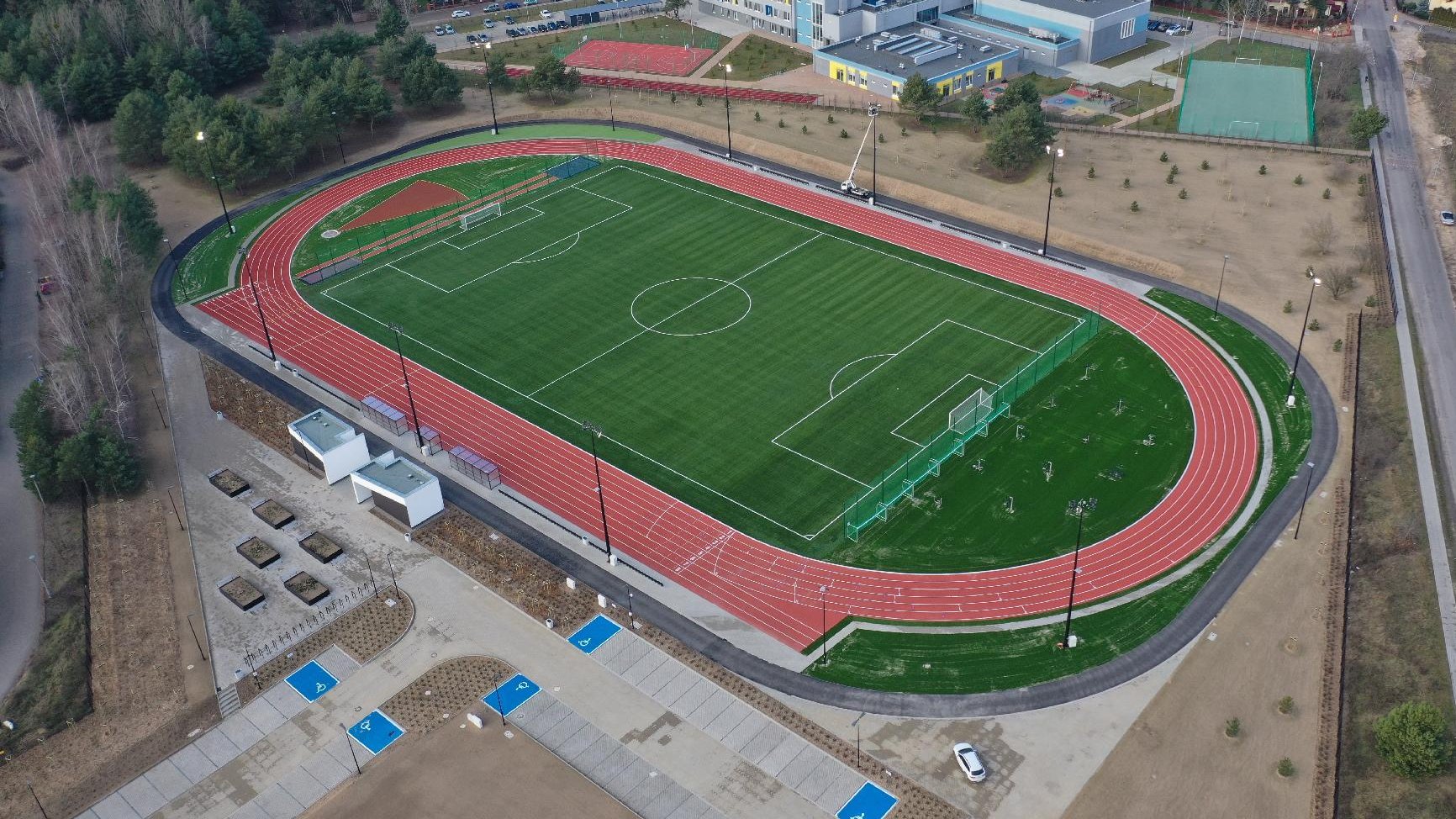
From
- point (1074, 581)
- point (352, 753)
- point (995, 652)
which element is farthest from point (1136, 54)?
point (352, 753)

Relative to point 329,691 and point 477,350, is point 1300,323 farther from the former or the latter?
point 329,691

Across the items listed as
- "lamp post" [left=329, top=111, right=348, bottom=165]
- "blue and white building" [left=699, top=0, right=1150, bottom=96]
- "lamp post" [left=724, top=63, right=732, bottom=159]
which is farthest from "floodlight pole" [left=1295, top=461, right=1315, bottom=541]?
"lamp post" [left=329, top=111, right=348, bottom=165]

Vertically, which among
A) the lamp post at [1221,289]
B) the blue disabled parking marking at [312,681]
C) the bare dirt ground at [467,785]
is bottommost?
the bare dirt ground at [467,785]

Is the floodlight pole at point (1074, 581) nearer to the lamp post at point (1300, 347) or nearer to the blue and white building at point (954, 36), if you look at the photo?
the lamp post at point (1300, 347)

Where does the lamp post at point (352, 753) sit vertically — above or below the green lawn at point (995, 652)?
below

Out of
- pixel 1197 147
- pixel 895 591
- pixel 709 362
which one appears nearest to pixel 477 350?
pixel 709 362

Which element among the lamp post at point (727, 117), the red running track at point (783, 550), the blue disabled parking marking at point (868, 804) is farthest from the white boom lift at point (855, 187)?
the blue disabled parking marking at point (868, 804)

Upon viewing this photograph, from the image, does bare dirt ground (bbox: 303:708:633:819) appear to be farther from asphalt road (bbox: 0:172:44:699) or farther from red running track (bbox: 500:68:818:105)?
red running track (bbox: 500:68:818:105)

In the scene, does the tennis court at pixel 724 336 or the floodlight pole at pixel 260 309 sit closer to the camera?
the tennis court at pixel 724 336
